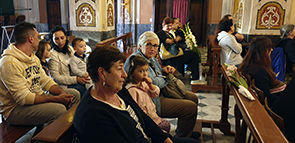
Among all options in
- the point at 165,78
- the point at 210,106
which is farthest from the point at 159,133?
the point at 210,106

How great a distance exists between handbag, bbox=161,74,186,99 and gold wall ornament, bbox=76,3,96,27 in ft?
15.9

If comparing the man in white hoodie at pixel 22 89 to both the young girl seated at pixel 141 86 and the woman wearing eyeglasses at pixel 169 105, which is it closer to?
the young girl seated at pixel 141 86

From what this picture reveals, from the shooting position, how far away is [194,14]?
427 inches

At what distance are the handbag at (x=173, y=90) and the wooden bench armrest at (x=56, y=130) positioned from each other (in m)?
1.33

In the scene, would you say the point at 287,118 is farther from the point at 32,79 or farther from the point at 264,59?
the point at 32,79

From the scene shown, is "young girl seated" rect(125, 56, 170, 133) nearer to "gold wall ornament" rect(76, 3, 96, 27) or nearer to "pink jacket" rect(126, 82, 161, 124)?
"pink jacket" rect(126, 82, 161, 124)

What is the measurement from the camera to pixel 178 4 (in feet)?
35.0

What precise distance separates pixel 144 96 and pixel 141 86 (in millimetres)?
98

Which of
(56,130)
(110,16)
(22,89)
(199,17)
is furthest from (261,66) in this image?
(199,17)

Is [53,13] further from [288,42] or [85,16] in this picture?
[288,42]

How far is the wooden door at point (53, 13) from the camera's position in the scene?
11.6m

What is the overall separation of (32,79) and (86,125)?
140 cm

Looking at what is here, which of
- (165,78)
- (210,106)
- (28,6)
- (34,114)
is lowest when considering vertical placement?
(210,106)

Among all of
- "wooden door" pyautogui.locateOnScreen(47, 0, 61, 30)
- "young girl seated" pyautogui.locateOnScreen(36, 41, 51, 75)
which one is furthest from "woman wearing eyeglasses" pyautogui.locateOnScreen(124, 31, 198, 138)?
Answer: "wooden door" pyautogui.locateOnScreen(47, 0, 61, 30)
